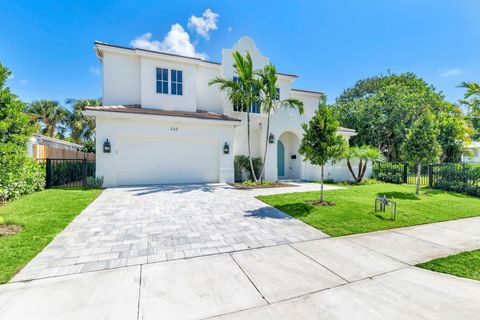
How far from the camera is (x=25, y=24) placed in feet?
35.4

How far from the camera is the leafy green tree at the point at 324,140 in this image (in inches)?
292

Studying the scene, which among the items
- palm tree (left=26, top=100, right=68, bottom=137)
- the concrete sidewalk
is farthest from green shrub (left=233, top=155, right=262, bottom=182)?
palm tree (left=26, top=100, right=68, bottom=137)

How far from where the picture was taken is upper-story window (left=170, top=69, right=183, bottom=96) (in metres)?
13.7

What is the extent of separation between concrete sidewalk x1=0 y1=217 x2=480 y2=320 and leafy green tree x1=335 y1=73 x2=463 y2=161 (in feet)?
70.1

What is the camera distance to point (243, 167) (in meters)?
14.0

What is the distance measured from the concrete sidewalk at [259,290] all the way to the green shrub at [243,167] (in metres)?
9.80

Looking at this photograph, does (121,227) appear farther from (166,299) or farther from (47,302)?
(166,299)

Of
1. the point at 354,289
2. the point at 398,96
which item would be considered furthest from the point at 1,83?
the point at 398,96

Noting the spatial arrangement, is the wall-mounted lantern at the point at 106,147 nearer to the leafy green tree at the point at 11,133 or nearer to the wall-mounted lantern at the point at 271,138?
the leafy green tree at the point at 11,133

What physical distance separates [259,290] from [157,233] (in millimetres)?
3061

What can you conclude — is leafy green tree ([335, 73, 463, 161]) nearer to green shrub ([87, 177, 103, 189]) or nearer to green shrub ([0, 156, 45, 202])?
green shrub ([87, 177, 103, 189])

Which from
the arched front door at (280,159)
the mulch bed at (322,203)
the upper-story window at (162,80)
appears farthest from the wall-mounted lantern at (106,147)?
the arched front door at (280,159)

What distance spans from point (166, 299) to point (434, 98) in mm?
30761

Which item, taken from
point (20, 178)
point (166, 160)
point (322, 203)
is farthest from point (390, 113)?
point (20, 178)
